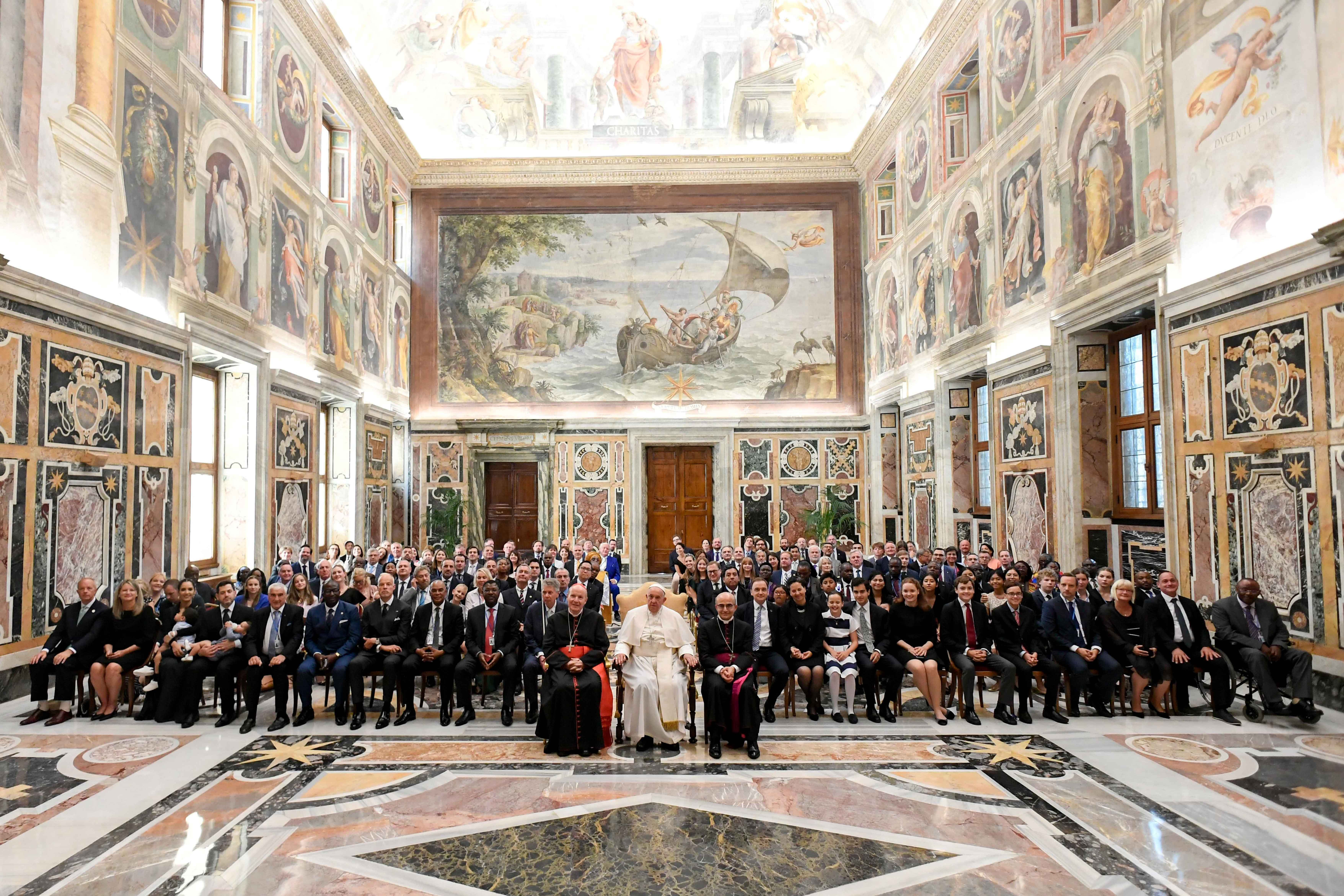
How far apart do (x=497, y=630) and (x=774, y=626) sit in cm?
277

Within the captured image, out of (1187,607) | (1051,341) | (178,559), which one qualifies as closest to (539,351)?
(178,559)

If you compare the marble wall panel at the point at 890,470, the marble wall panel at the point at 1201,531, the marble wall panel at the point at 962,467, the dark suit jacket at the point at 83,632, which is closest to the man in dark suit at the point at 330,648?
the dark suit jacket at the point at 83,632

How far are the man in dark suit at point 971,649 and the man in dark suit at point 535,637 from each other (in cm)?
384

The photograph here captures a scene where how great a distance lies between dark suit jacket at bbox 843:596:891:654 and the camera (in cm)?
737

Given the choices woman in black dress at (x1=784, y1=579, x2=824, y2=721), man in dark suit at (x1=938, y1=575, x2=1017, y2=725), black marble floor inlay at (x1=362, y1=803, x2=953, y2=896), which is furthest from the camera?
woman in black dress at (x1=784, y1=579, x2=824, y2=721)

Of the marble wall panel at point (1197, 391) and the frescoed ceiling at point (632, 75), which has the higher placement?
the frescoed ceiling at point (632, 75)

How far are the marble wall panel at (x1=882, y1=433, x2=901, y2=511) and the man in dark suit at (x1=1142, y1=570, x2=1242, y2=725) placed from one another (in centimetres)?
1099

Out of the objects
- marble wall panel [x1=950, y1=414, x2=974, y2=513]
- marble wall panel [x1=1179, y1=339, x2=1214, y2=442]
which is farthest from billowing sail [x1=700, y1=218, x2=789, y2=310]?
marble wall panel [x1=1179, y1=339, x2=1214, y2=442]

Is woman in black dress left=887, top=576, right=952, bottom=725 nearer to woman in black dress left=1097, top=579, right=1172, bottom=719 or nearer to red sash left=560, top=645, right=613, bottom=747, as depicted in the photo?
woman in black dress left=1097, top=579, right=1172, bottom=719

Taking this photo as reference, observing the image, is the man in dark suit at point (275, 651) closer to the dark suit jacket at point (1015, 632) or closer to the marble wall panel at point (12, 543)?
the marble wall panel at point (12, 543)

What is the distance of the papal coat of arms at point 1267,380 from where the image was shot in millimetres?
6809

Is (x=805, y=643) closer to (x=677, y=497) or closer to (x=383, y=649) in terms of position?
(x=383, y=649)

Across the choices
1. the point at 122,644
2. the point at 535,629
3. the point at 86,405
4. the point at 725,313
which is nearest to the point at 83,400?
the point at 86,405

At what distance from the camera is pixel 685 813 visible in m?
4.88
